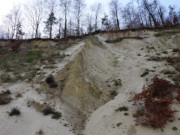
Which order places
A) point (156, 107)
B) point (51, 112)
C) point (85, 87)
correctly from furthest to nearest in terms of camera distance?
point (85, 87)
point (51, 112)
point (156, 107)

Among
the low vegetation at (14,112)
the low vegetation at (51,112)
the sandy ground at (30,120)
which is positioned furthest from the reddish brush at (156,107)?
the low vegetation at (14,112)

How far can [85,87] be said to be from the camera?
10.3 metres

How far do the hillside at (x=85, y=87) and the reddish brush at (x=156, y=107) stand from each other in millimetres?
301

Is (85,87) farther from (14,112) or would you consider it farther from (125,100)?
(14,112)

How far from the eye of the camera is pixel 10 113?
7.30m

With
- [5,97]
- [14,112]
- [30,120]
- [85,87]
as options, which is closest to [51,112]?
[30,120]

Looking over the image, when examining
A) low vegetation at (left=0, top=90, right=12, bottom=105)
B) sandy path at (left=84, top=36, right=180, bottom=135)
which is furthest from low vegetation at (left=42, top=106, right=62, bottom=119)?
low vegetation at (left=0, top=90, right=12, bottom=105)

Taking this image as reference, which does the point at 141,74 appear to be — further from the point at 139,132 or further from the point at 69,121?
the point at 69,121

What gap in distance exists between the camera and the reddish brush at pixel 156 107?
6352 mm

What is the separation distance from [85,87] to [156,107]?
5.17m

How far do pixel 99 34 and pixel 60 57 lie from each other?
32.4 feet

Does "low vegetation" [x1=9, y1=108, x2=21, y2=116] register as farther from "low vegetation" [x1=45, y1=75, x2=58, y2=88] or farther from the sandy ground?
"low vegetation" [x1=45, y1=75, x2=58, y2=88]

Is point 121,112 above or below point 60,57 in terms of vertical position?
below

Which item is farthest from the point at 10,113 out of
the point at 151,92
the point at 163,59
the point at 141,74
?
the point at 163,59
